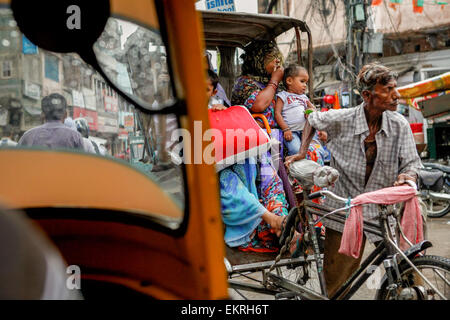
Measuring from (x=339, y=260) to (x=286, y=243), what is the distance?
0.44 metres

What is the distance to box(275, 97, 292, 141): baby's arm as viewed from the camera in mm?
3719

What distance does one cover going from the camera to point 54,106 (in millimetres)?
1466

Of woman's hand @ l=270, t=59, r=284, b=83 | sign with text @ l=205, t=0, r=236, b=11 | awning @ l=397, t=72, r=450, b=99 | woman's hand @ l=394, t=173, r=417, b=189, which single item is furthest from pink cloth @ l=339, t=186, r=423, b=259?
awning @ l=397, t=72, r=450, b=99

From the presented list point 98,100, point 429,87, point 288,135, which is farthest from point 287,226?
point 429,87

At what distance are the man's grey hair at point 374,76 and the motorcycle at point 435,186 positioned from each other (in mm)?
5183

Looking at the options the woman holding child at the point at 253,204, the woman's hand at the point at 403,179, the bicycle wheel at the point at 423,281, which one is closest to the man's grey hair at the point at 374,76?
the woman's hand at the point at 403,179

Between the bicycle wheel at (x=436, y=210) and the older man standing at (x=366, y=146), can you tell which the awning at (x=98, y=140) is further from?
the bicycle wheel at (x=436, y=210)

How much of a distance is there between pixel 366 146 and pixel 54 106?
1.96m

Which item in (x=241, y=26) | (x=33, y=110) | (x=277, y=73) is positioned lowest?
(x=33, y=110)

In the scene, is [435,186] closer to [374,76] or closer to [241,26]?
[241,26]

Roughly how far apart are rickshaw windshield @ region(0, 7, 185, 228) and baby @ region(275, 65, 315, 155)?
233cm

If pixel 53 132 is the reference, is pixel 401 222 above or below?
below

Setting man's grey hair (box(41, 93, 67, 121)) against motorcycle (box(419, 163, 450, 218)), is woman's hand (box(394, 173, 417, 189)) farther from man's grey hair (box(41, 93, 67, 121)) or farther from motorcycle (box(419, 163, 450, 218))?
motorcycle (box(419, 163, 450, 218))

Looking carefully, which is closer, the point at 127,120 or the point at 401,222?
the point at 127,120
